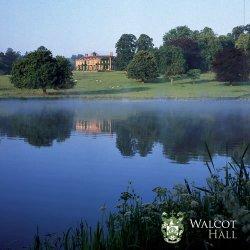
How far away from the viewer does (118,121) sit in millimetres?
42812

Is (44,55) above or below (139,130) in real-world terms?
above

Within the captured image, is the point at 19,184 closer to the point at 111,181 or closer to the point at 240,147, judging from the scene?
the point at 111,181

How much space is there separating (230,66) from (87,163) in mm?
81651

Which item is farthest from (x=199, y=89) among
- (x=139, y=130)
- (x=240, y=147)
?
(x=240, y=147)

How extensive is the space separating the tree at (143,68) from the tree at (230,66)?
1298cm

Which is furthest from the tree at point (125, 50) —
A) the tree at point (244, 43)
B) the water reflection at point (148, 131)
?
the water reflection at point (148, 131)

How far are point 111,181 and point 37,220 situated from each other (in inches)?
194

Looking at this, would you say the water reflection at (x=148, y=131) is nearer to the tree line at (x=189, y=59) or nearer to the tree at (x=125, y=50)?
the tree line at (x=189, y=59)

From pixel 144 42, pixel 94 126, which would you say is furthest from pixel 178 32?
pixel 94 126

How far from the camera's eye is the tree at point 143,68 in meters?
102

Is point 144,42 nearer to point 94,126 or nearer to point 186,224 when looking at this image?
point 94,126

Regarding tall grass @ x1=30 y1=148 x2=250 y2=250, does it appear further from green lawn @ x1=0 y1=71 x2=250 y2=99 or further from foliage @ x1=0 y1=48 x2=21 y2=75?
foliage @ x1=0 y1=48 x2=21 y2=75

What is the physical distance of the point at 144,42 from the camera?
15912 centimetres

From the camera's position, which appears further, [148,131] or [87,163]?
[148,131]
